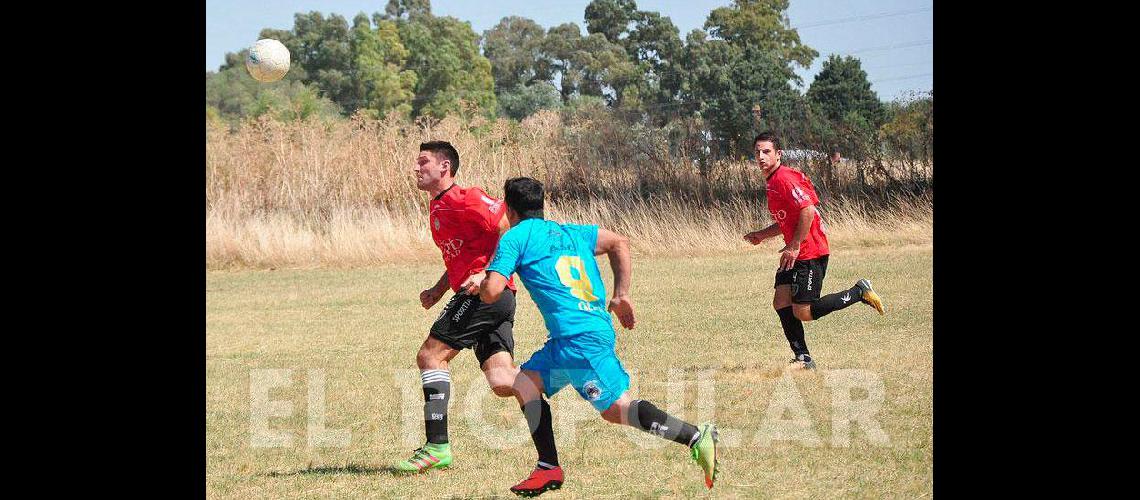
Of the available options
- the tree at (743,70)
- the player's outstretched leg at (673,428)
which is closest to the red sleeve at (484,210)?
the player's outstretched leg at (673,428)

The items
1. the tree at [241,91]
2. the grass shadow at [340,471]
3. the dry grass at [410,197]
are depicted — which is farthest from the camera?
the tree at [241,91]

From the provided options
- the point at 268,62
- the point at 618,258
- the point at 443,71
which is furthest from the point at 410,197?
the point at 443,71

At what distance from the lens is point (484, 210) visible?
667 centimetres

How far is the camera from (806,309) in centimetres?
912

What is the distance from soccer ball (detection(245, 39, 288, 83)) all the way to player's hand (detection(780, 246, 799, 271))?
199 inches

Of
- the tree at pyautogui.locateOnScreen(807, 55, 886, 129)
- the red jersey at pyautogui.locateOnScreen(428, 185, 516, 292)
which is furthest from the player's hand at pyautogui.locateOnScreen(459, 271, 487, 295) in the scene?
the tree at pyautogui.locateOnScreen(807, 55, 886, 129)

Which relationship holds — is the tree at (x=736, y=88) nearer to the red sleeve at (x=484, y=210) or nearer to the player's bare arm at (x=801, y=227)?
the player's bare arm at (x=801, y=227)

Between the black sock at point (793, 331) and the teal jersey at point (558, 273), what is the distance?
12.6 feet

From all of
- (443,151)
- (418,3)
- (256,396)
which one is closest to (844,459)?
(443,151)

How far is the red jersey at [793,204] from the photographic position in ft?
29.3

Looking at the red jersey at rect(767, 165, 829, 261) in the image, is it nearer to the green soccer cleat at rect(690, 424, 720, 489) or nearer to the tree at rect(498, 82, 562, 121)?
the green soccer cleat at rect(690, 424, 720, 489)

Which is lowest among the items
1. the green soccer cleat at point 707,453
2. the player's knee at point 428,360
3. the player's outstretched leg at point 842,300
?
the green soccer cleat at point 707,453

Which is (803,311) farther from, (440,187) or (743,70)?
(743,70)

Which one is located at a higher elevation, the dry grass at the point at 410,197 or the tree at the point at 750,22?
the tree at the point at 750,22
